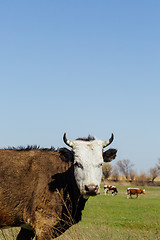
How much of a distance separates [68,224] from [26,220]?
90 cm

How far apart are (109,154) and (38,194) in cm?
194

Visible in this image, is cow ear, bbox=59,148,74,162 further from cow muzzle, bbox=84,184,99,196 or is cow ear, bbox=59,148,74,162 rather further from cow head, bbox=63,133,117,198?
cow muzzle, bbox=84,184,99,196

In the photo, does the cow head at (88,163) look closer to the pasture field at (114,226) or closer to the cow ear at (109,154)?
the cow ear at (109,154)

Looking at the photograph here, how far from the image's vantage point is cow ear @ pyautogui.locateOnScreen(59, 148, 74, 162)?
7598 mm

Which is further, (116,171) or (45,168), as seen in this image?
(116,171)

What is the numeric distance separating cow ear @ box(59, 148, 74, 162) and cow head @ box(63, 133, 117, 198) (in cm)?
15

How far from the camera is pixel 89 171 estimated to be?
700 cm

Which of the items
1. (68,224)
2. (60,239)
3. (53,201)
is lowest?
(60,239)

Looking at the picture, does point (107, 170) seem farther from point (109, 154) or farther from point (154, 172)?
point (109, 154)

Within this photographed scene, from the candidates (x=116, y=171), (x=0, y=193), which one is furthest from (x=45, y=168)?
(x=116, y=171)

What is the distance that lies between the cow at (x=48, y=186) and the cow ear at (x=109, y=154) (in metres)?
0.23

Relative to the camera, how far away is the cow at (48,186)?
704cm

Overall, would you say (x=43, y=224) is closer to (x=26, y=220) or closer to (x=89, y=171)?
(x=26, y=220)

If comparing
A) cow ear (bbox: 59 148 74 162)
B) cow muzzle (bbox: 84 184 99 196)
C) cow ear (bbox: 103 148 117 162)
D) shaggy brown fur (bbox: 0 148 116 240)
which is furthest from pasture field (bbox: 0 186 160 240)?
cow ear (bbox: 103 148 117 162)
